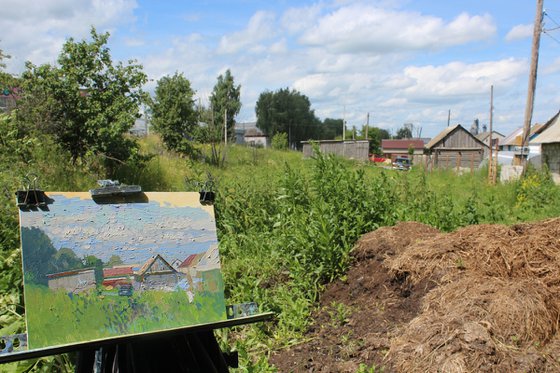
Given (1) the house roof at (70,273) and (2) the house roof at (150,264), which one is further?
(2) the house roof at (150,264)

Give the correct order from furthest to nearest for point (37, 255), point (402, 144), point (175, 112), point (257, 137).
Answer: point (402, 144) → point (257, 137) → point (175, 112) → point (37, 255)

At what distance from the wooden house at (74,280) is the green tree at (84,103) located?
994 centimetres

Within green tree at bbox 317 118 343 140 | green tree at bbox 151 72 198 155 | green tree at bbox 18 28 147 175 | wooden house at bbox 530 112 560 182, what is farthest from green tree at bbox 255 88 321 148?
green tree at bbox 18 28 147 175

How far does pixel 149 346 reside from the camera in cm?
269

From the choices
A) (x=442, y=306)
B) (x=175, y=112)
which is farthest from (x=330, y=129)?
(x=442, y=306)

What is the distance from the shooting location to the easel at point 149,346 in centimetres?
243

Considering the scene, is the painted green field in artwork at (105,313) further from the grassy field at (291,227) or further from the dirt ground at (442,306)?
the dirt ground at (442,306)

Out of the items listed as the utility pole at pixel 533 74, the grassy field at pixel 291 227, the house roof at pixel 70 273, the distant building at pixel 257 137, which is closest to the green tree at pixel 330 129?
the distant building at pixel 257 137

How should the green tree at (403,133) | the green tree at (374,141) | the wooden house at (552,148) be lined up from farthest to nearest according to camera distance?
1. the green tree at (403,133)
2. the green tree at (374,141)
3. the wooden house at (552,148)

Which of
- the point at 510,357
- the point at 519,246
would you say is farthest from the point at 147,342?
the point at 519,246

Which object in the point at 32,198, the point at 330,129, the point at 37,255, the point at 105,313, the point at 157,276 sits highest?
the point at 330,129

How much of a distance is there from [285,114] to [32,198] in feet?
217

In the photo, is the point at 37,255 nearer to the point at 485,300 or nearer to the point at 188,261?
the point at 188,261

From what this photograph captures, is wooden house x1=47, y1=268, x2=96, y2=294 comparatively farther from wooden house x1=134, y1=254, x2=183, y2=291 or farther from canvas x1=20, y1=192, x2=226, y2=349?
wooden house x1=134, y1=254, x2=183, y2=291
